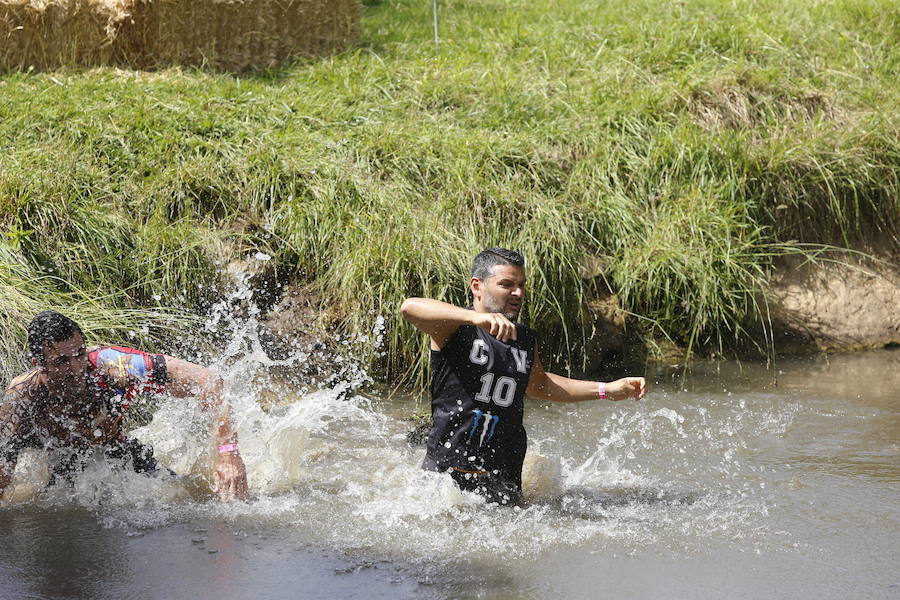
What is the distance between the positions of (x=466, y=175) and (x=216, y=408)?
325 centimetres

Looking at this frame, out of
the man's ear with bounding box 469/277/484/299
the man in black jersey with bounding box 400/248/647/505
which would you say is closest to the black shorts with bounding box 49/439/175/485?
the man in black jersey with bounding box 400/248/647/505

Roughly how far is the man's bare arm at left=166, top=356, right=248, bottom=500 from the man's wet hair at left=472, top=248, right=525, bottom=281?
1225mm

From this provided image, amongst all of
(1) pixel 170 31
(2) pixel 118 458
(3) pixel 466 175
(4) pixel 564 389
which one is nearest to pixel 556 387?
(4) pixel 564 389

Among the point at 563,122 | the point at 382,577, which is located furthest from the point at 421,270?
the point at 382,577

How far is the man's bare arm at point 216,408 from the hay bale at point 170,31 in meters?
5.32

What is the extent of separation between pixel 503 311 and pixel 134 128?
4.39 m

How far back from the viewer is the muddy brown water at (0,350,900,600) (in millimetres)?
3645

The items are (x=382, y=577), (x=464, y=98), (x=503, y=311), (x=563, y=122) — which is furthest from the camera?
(x=464, y=98)

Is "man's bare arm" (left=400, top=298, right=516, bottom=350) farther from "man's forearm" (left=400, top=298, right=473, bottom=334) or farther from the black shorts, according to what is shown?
the black shorts

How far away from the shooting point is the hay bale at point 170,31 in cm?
856

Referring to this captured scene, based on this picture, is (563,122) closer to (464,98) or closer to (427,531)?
(464,98)

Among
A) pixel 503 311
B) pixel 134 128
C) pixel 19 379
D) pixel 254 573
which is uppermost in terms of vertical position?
pixel 134 128

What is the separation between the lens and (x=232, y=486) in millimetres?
4336

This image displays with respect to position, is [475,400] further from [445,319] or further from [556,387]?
[556,387]
